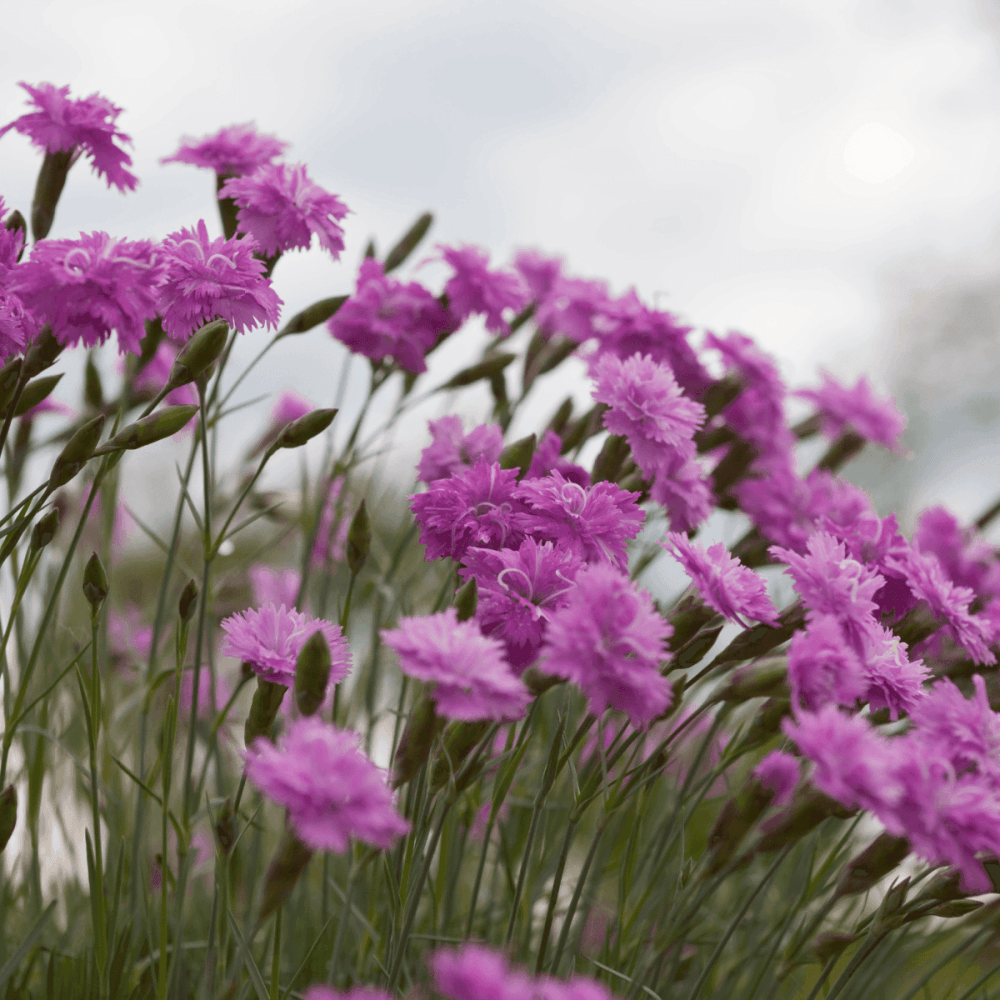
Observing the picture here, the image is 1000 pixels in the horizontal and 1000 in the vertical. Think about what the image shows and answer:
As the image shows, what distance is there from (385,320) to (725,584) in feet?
1.63

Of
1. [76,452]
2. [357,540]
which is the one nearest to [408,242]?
[357,540]

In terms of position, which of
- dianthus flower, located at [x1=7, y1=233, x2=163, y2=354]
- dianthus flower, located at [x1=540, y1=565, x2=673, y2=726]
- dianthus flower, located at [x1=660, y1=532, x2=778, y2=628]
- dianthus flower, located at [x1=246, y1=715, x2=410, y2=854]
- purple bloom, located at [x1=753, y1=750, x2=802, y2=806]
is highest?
dianthus flower, located at [x1=7, y1=233, x2=163, y2=354]

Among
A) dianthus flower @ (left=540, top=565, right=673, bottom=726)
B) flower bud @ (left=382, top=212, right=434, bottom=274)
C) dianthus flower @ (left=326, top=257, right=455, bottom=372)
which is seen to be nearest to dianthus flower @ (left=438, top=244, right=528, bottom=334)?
dianthus flower @ (left=326, top=257, right=455, bottom=372)

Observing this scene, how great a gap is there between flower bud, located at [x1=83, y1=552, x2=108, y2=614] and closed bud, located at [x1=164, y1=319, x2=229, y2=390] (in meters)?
0.14

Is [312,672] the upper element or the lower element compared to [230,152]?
lower

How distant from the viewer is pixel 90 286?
64 cm

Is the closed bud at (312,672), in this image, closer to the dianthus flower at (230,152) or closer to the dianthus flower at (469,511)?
the dianthus flower at (469,511)

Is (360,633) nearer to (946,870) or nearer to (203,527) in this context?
(203,527)

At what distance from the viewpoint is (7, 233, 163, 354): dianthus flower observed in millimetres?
635

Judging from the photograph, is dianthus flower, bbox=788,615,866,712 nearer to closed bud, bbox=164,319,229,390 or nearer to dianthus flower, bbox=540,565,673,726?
dianthus flower, bbox=540,565,673,726

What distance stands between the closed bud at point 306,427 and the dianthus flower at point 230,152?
283 mm

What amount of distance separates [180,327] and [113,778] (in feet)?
2.08

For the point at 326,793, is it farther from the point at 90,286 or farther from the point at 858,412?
the point at 858,412

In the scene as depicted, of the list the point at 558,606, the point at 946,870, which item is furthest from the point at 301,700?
the point at 946,870
